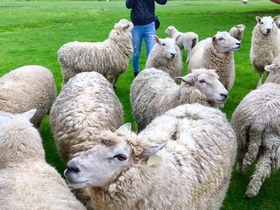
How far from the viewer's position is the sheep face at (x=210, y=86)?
434 centimetres

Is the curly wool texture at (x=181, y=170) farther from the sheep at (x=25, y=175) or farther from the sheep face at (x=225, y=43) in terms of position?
the sheep face at (x=225, y=43)

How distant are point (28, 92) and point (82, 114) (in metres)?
1.45

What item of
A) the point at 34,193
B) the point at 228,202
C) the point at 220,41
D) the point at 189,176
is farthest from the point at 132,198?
the point at 220,41

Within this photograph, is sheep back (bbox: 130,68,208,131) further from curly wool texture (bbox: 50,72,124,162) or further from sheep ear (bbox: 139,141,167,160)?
sheep ear (bbox: 139,141,167,160)

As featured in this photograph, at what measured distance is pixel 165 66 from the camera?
6.41 m

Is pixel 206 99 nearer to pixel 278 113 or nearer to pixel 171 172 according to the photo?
pixel 278 113

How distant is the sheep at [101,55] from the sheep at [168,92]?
1667 mm

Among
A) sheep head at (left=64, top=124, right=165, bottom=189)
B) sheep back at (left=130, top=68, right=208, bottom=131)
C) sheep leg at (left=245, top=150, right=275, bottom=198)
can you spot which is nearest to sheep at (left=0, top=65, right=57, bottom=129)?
sheep back at (left=130, top=68, right=208, bottom=131)

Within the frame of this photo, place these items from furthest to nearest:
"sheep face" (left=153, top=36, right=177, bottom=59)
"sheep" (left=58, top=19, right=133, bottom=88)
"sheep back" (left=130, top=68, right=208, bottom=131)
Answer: "sheep" (left=58, top=19, right=133, bottom=88), "sheep face" (left=153, top=36, right=177, bottom=59), "sheep back" (left=130, top=68, right=208, bottom=131)

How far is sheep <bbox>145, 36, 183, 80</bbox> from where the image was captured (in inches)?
247

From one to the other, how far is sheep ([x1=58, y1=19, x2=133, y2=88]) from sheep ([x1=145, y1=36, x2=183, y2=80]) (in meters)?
0.91

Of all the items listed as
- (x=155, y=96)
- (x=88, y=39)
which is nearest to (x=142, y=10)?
(x=155, y=96)

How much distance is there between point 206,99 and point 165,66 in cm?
213

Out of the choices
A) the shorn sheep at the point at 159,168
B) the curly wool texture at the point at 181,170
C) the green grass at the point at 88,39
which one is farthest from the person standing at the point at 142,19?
the shorn sheep at the point at 159,168
